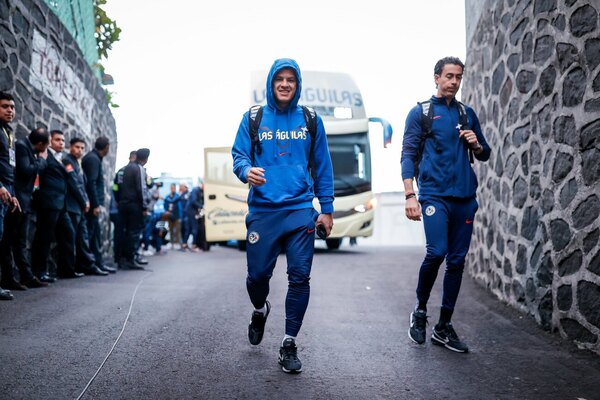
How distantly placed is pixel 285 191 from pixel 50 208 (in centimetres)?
500

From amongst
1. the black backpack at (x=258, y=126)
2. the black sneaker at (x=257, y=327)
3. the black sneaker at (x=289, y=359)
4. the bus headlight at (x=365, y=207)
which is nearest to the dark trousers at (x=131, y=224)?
the bus headlight at (x=365, y=207)

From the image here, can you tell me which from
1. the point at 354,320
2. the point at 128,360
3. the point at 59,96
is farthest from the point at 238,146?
the point at 59,96

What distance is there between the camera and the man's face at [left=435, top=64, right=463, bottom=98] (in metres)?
4.62

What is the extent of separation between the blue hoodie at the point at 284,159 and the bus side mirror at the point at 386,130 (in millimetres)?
9794

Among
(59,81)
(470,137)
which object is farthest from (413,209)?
(59,81)

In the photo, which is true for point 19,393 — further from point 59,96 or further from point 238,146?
point 59,96

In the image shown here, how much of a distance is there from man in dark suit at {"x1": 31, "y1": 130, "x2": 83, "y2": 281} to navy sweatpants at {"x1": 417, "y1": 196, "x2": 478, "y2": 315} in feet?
17.3

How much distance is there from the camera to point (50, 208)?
26.1 ft

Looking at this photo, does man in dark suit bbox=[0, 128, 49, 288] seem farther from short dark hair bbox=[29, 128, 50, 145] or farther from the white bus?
the white bus

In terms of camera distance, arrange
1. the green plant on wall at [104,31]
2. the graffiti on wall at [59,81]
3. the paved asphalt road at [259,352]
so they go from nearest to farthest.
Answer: the paved asphalt road at [259,352] → the graffiti on wall at [59,81] → the green plant on wall at [104,31]

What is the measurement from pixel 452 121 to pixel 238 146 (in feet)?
5.49

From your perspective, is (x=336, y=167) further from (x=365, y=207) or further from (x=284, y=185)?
(x=284, y=185)

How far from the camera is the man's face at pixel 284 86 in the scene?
4160 millimetres

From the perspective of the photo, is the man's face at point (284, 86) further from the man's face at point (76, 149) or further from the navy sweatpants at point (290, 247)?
Answer: the man's face at point (76, 149)
